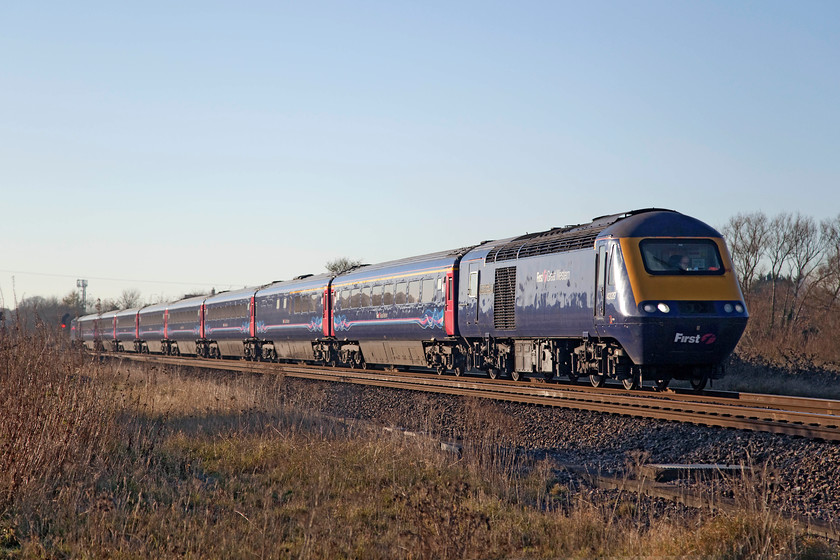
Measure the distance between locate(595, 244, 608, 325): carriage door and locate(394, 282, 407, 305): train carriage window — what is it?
1007 cm

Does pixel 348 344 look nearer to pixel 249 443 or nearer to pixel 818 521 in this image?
pixel 249 443

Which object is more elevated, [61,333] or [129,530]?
[61,333]

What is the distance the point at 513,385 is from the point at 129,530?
42.3 feet

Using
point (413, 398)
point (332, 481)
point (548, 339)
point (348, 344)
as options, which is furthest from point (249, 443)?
point (348, 344)

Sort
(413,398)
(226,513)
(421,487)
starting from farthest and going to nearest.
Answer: (413,398)
(421,487)
(226,513)

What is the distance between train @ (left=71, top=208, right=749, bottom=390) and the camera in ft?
51.5

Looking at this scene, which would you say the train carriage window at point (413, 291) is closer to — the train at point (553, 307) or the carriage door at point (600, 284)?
the train at point (553, 307)

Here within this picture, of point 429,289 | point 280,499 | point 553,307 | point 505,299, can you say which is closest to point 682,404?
point 553,307

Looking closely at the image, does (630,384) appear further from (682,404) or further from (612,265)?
(682,404)

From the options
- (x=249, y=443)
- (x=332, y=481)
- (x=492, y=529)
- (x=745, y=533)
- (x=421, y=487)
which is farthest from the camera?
(x=249, y=443)

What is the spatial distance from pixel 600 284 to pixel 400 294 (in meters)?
10.5

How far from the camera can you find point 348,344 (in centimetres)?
3100

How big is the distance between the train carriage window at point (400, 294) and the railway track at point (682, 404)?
484 cm

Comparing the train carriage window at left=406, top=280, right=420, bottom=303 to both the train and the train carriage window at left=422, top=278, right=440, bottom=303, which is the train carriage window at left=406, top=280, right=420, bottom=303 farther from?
the train carriage window at left=422, top=278, right=440, bottom=303
